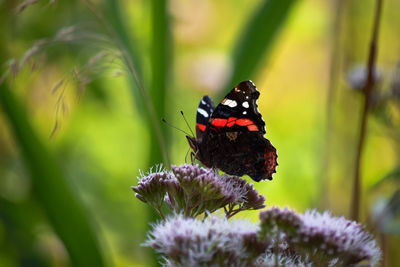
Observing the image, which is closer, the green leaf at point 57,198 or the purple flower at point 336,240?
the purple flower at point 336,240

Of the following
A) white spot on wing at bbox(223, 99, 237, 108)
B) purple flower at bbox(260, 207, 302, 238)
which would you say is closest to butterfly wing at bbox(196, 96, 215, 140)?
white spot on wing at bbox(223, 99, 237, 108)

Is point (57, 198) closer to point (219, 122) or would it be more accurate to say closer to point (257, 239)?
point (219, 122)

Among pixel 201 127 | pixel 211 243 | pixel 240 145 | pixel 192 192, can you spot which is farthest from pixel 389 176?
pixel 211 243

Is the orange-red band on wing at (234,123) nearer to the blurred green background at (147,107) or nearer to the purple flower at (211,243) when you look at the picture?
the blurred green background at (147,107)

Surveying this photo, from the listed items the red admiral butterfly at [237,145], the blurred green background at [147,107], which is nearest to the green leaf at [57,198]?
the blurred green background at [147,107]

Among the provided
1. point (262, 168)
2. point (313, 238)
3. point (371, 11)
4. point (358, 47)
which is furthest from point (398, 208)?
point (371, 11)

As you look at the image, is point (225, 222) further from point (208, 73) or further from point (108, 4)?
point (208, 73)

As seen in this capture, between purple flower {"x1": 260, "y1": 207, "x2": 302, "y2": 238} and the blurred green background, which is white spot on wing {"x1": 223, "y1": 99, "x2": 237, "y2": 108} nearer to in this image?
the blurred green background
